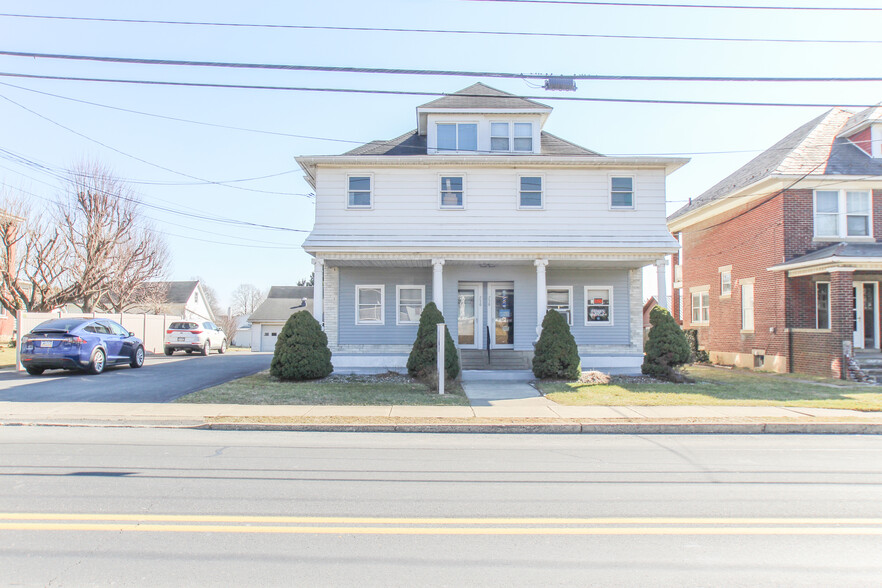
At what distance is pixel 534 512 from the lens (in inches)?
208

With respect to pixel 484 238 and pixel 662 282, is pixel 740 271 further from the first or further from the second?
pixel 484 238

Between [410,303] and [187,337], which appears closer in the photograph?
[410,303]

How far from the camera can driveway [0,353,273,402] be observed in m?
12.1

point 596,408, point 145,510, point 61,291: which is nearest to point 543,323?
point 596,408

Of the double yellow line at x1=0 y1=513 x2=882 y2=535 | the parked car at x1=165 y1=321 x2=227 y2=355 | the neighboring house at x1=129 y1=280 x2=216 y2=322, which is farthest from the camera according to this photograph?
the neighboring house at x1=129 y1=280 x2=216 y2=322

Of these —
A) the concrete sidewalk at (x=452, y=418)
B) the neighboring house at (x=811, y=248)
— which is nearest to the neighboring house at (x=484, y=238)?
the neighboring house at (x=811, y=248)

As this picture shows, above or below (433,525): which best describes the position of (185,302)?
above

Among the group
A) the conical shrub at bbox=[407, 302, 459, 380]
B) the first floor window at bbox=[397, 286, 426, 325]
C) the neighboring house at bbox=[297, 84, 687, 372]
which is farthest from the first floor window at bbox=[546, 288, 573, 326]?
the conical shrub at bbox=[407, 302, 459, 380]

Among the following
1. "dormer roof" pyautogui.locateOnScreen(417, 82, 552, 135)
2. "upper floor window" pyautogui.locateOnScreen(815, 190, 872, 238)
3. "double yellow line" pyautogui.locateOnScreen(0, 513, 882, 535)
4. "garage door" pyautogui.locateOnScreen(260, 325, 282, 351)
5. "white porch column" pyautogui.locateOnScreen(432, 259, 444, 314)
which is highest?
"dormer roof" pyautogui.locateOnScreen(417, 82, 552, 135)

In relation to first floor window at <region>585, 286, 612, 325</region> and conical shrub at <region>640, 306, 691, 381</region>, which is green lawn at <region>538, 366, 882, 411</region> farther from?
first floor window at <region>585, 286, 612, 325</region>

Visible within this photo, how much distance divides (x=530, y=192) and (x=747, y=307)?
9861 mm

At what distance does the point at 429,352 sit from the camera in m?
14.6

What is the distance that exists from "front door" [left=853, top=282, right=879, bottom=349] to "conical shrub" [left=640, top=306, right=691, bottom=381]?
26.1ft

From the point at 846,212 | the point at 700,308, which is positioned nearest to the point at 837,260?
the point at 846,212
